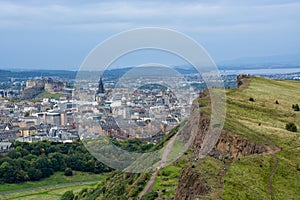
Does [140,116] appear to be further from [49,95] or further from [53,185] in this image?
[49,95]

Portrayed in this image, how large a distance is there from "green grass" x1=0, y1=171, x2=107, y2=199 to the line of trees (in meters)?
0.54

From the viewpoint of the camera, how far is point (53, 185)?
31094 millimetres

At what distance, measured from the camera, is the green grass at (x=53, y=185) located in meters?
28.3

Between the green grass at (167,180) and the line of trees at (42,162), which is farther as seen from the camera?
the line of trees at (42,162)

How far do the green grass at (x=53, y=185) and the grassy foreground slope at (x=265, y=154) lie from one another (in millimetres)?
13125

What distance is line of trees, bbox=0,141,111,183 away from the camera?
104ft

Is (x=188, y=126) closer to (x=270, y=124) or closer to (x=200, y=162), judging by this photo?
(x=270, y=124)

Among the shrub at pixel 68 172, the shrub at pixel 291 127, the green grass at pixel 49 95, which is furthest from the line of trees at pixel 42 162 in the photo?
the green grass at pixel 49 95

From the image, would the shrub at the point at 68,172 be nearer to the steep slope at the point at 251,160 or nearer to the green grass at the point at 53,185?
the green grass at the point at 53,185

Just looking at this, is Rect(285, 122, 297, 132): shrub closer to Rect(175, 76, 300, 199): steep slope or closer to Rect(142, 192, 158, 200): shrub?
Rect(175, 76, 300, 199): steep slope

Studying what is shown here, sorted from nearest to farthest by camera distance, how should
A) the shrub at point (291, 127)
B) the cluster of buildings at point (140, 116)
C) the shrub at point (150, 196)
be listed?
the shrub at point (150, 196) → the shrub at point (291, 127) → the cluster of buildings at point (140, 116)

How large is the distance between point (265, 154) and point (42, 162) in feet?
76.5

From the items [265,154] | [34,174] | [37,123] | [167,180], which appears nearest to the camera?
[265,154]

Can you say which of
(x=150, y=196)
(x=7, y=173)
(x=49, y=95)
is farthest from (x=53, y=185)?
(x=49, y=95)
